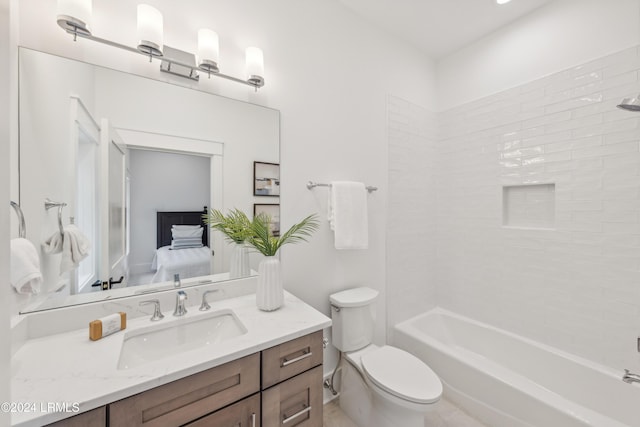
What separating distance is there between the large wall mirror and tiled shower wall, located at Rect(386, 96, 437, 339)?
1.12 m

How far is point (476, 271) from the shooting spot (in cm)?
226

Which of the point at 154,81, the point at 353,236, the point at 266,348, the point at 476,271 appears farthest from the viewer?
the point at 476,271

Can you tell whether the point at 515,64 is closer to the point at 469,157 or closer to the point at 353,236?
the point at 469,157

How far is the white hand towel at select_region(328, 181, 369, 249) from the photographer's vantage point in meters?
1.79

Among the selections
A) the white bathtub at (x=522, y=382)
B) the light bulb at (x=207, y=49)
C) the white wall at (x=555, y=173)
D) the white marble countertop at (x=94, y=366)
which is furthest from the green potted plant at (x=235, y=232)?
the white wall at (x=555, y=173)

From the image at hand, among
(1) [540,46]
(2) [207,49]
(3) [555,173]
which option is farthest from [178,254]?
(1) [540,46]

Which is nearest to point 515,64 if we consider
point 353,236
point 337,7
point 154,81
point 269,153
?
point 337,7

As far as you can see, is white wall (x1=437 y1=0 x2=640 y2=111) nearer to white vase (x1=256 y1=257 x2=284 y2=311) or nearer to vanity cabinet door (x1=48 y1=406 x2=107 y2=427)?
white vase (x1=256 y1=257 x2=284 y2=311)

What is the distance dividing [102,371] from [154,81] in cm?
120

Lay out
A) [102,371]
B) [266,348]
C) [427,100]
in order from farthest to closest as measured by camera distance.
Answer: [427,100] → [266,348] → [102,371]

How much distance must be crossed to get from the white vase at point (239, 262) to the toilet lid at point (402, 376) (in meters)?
0.88

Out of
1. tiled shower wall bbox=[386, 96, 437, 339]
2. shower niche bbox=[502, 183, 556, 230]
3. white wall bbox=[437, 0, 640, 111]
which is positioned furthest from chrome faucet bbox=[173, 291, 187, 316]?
white wall bbox=[437, 0, 640, 111]

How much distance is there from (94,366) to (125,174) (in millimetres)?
812

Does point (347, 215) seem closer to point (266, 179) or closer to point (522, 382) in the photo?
point (266, 179)
